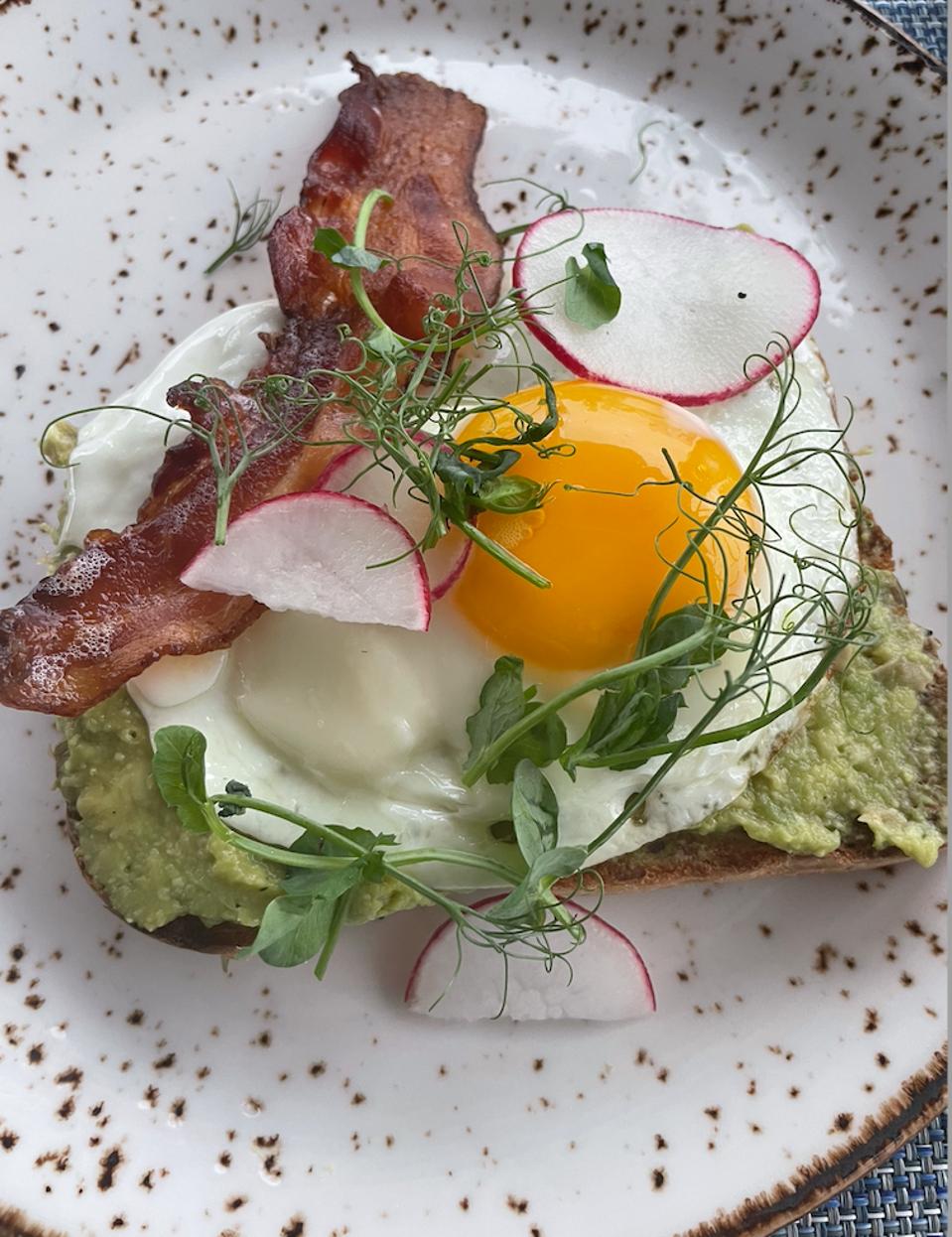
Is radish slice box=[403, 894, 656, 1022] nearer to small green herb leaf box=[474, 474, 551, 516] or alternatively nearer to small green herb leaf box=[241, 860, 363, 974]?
small green herb leaf box=[241, 860, 363, 974]

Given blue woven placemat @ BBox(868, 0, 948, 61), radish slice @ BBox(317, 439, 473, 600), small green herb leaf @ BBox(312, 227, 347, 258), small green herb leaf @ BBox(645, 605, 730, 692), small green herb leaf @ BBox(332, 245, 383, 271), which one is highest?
blue woven placemat @ BBox(868, 0, 948, 61)

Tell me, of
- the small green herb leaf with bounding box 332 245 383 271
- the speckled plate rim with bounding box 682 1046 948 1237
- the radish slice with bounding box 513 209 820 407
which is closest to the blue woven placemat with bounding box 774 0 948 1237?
the speckled plate rim with bounding box 682 1046 948 1237

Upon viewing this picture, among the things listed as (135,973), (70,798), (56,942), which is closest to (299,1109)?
(135,973)

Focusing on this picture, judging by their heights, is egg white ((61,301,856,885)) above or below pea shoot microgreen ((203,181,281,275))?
below

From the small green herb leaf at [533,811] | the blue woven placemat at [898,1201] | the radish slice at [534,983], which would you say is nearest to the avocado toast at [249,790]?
the small green herb leaf at [533,811]

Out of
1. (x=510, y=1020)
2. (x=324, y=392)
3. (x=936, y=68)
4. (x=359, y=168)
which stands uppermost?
(x=936, y=68)

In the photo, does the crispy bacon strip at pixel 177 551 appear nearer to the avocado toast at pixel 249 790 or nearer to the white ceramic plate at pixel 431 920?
the avocado toast at pixel 249 790

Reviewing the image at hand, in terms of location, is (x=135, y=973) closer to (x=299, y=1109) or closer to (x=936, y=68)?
(x=299, y=1109)
